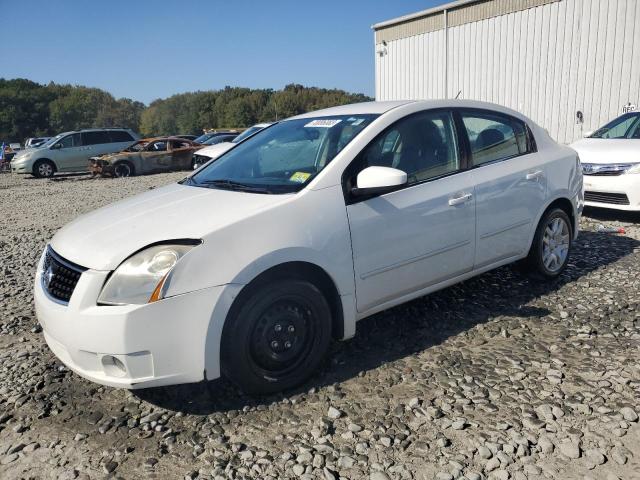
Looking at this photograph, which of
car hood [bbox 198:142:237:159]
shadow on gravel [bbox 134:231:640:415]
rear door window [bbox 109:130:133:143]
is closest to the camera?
shadow on gravel [bbox 134:231:640:415]

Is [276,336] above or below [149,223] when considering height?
below

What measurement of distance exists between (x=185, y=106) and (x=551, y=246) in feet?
416

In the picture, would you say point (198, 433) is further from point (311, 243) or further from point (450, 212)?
point (450, 212)

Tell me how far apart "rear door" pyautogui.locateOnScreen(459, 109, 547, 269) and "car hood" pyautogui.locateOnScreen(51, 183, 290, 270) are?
1.66 meters

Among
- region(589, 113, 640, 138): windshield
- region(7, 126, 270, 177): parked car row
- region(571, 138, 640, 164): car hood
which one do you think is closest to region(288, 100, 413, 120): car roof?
region(571, 138, 640, 164): car hood

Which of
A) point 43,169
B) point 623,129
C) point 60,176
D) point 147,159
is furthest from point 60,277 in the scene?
point 60,176

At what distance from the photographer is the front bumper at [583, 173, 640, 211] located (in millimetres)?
6848

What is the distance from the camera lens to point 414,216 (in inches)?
136

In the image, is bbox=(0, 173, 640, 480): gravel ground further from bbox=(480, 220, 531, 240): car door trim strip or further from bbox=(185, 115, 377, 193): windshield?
bbox=(185, 115, 377, 193): windshield

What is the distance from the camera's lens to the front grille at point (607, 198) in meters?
6.98

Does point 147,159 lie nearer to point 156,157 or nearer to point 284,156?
point 156,157

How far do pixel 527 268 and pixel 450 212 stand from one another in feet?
4.78

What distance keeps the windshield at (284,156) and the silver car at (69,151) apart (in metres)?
18.4

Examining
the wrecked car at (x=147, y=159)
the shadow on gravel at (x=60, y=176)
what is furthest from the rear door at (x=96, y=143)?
the wrecked car at (x=147, y=159)
